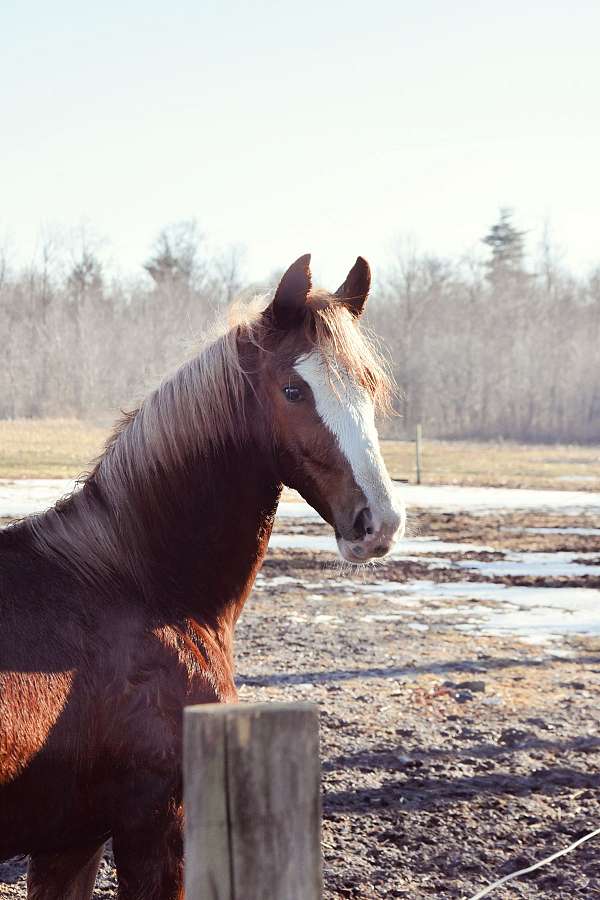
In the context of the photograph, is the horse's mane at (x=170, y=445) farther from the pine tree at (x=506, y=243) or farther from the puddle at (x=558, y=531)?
the pine tree at (x=506, y=243)

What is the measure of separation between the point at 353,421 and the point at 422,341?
41.4 metres

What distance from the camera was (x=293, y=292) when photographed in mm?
2428

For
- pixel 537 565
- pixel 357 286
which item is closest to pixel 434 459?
pixel 537 565

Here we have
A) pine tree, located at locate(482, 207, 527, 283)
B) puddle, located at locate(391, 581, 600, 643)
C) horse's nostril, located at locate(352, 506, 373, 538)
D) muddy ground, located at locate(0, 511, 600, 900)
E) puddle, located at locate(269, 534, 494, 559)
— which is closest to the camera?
horse's nostril, located at locate(352, 506, 373, 538)

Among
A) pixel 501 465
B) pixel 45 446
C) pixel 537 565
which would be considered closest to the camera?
pixel 537 565

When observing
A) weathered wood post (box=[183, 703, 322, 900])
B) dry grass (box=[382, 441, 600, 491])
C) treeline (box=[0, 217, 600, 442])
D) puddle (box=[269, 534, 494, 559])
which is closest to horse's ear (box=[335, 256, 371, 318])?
weathered wood post (box=[183, 703, 322, 900])

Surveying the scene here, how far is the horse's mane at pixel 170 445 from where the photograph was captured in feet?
7.75

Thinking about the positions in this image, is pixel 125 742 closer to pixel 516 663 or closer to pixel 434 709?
pixel 434 709

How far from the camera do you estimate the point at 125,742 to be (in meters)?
2.09

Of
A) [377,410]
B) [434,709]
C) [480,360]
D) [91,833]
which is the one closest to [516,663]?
[434,709]

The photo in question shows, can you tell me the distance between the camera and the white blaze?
88.1 inches

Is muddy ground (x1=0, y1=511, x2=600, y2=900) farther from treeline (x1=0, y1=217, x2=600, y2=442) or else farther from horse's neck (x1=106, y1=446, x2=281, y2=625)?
treeline (x1=0, y1=217, x2=600, y2=442)

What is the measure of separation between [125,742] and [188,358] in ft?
3.54

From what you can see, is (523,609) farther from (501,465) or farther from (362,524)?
(501,465)
